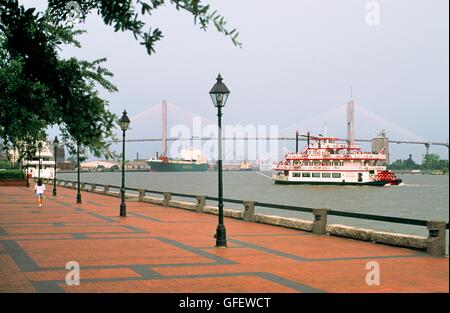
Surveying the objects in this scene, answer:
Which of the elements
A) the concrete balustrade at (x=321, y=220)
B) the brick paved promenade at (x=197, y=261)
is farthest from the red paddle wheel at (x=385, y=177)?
the concrete balustrade at (x=321, y=220)

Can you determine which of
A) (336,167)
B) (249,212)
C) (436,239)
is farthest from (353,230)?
(336,167)

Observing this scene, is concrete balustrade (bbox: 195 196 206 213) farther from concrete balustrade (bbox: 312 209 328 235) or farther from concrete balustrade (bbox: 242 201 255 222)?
concrete balustrade (bbox: 312 209 328 235)

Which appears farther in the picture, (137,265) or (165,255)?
(165,255)

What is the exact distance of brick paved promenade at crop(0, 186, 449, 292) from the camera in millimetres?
10695

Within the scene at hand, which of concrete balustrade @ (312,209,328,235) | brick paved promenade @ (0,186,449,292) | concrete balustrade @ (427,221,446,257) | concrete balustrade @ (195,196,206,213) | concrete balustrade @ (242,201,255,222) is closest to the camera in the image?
brick paved promenade @ (0,186,449,292)

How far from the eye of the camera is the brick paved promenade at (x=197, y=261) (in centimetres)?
1070

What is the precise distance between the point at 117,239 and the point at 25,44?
12.2m

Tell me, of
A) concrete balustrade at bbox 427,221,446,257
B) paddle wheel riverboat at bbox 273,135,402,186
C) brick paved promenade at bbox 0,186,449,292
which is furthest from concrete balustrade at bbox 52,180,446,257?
paddle wheel riverboat at bbox 273,135,402,186

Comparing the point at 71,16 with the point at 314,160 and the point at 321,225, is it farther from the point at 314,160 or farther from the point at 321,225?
the point at 314,160

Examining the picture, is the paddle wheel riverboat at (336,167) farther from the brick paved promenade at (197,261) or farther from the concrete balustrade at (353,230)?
the brick paved promenade at (197,261)

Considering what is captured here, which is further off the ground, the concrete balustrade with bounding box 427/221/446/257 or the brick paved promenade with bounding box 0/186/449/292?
the concrete balustrade with bounding box 427/221/446/257

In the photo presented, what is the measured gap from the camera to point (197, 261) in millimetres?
13547

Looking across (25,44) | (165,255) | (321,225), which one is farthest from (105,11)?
(321,225)
